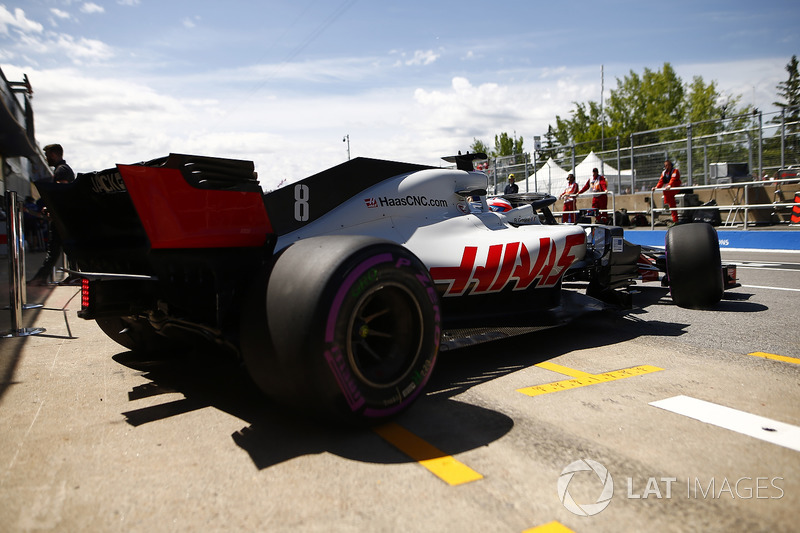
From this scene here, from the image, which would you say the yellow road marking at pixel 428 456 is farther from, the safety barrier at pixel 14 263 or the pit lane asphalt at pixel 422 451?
the safety barrier at pixel 14 263

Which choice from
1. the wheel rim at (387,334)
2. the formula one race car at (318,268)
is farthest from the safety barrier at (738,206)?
the wheel rim at (387,334)

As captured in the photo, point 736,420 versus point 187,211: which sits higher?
point 187,211

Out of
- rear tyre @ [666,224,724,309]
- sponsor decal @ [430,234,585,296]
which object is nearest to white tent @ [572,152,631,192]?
rear tyre @ [666,224,724,309]

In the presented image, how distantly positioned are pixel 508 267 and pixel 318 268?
2000 millimetres

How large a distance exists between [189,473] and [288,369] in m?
0.56

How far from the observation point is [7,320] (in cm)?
632

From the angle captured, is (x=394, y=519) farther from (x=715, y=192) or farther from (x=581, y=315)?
(x=715, y=192)

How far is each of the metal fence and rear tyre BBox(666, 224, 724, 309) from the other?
33.7 feet

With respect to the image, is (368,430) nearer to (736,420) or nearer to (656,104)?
(736,420)

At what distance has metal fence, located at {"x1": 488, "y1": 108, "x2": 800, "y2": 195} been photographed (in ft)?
50.5

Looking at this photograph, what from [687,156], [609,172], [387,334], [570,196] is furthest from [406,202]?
[609,172]

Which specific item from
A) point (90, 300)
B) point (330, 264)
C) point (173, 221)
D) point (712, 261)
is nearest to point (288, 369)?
point (330, 264)

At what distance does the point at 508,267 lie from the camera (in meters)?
4.17

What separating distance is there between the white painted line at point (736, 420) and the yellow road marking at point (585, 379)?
18.2 inches
